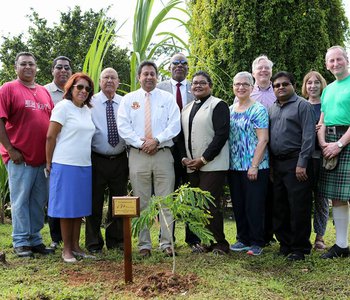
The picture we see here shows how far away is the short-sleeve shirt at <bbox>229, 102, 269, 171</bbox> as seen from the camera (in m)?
4.75

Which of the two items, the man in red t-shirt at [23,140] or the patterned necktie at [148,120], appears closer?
the man in red t-shirt at [23,140]

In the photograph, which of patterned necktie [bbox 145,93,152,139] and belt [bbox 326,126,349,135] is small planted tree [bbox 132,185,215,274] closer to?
patterned necktie [bbox 145,93,152,139]

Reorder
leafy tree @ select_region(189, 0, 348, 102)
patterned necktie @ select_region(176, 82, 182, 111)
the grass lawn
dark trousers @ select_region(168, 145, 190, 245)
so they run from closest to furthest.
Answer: the grass lawn < dark trousers @ select_region(168, 145, 190, 245) < patterned necktie @ select_region(176, 82, 182, 111) < leafy tree @ select_region(189, 0, 348, 102)

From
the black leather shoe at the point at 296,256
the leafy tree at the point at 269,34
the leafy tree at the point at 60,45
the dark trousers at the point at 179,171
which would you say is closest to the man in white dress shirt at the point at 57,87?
the dark trousers at the point at 179,171

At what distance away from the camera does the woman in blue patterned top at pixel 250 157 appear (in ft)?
15.5

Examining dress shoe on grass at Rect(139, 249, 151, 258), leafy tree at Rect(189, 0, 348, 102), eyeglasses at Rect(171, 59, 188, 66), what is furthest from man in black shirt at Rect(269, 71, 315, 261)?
leafy tree at Rect(189, 0, 348, 102)

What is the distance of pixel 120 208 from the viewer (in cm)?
362

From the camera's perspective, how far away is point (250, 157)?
478 centimetres

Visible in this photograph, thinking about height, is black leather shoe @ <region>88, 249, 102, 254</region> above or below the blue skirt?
below

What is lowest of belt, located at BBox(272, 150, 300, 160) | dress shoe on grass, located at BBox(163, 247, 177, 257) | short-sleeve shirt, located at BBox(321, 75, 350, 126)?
dress shoe on grass, located at BBox(163, 247, 177, 257)

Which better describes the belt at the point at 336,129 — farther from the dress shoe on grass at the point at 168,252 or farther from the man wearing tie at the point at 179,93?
the dress shoe on grass at the point at 168,252

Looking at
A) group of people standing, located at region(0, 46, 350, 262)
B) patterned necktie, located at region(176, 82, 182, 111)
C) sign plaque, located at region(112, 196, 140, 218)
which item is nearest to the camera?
sign plaque, located at region(112, 196, 140, 218)

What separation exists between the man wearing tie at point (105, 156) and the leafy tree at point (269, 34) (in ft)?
7.73

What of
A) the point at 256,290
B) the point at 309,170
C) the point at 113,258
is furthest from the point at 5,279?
the point at 309,170
